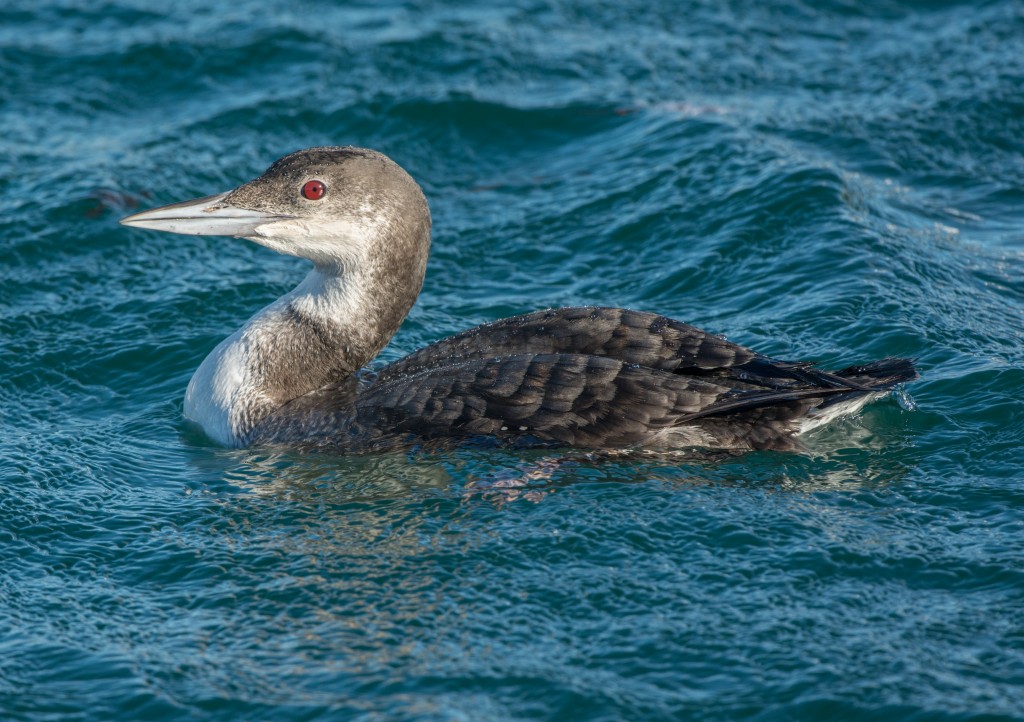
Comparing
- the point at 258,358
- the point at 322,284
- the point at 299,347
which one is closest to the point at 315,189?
the point at 322,284

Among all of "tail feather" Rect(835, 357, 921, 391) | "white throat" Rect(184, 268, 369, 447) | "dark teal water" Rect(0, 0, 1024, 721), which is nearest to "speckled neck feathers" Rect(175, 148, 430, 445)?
"white throat" Rect(184, 268, 369, 447)

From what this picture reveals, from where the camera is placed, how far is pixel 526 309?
916 cm

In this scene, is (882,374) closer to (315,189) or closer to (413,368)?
(413,368)

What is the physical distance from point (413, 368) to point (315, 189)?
1161 millimetres

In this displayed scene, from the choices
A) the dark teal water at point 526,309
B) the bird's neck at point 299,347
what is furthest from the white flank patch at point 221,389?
the dark teal water at point 526,309

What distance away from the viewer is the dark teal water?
521 cm

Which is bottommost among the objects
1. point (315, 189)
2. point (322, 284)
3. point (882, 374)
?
point (882, 374)

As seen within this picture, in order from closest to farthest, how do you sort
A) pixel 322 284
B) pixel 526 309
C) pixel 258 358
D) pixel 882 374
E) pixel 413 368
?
pixel 882 374 < pixel 413 368 < pixel 258 358 < pixel 322 284 < pixel 526 309

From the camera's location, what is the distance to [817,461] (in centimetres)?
660

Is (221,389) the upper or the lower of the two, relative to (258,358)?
lower

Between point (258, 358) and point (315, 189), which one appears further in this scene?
point (258, 358)

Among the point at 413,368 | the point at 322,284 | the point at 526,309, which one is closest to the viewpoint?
the point at 413,368

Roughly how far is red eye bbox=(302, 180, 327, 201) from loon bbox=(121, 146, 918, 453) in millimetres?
11

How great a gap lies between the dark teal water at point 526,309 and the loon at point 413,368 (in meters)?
0.21
